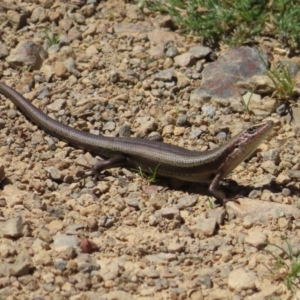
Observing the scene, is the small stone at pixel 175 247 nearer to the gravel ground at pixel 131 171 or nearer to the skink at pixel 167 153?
the gravel ground at pixel 131 171

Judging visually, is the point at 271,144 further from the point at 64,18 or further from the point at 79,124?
the point at 64,18

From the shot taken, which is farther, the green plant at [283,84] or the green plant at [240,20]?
the green plant at [240,20]

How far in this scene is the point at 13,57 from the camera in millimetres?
8398

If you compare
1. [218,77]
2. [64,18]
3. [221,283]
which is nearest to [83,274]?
[221,283]

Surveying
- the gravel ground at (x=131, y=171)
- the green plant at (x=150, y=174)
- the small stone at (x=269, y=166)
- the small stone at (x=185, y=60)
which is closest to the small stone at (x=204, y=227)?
the gravel ground at (x=131, y=171)

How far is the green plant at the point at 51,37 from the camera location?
869 cm

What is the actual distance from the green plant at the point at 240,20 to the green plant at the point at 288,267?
3.03m

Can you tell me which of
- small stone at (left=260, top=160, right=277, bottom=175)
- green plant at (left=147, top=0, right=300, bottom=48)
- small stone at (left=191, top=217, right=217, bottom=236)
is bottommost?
small stone at (left=191, top=217, right=217, bottom=236)

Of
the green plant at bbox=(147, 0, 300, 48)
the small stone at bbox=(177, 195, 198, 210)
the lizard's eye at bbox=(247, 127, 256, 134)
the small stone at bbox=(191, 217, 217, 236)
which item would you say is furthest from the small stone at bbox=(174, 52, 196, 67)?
the small stone at bbox=(191, 217, 217, 236)

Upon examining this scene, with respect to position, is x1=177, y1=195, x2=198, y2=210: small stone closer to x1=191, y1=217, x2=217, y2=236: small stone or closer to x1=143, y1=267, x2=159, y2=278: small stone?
x1=191, y1=217, x2=217, y2=236: small stone

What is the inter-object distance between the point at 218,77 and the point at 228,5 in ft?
3.41

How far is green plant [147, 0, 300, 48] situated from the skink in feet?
5.84

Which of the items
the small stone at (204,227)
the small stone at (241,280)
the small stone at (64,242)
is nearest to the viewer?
the small stone at (241,280)

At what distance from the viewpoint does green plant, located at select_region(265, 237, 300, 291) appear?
5984 mm
